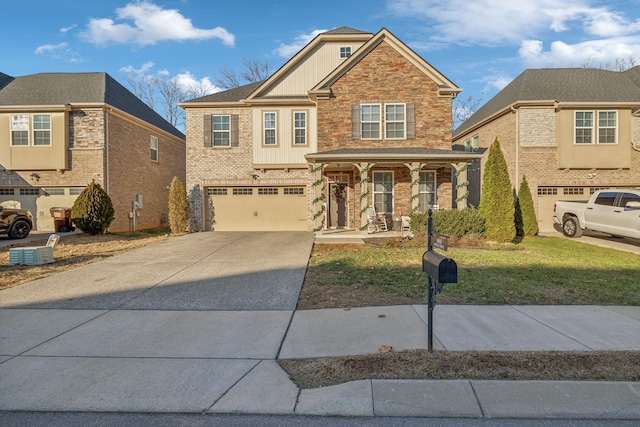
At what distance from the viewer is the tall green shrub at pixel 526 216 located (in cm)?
1561

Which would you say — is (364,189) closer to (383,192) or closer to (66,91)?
(383,192)

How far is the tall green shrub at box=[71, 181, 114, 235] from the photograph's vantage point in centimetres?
1497

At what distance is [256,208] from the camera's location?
58.0ft

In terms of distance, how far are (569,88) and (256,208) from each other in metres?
16.5

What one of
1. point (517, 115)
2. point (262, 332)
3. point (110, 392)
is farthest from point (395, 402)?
point (517, 115)

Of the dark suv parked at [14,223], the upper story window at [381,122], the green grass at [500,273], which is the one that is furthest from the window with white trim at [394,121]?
the dark suv parked at [14,223]

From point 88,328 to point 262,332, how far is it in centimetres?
250

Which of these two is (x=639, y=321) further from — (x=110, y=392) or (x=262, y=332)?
(x=110, y=392)

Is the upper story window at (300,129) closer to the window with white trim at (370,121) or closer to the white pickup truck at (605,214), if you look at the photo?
the window with white trim at (370,121)

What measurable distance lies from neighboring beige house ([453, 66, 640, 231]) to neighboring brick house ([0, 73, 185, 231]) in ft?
60.2

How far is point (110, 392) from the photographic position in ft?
11.2

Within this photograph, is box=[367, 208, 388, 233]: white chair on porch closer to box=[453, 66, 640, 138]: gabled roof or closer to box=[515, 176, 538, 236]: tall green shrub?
box=[515, 176, 538, 236]: tall green shrub

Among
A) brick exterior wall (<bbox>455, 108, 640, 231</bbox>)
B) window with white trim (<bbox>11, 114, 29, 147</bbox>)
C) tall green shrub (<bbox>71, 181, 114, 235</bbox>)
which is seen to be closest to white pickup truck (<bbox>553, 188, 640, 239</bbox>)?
brick exterior wall (<bbox>455, 108, 640, 231</bbox>)

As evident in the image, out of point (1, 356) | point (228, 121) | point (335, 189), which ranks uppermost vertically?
point (228, 121)
